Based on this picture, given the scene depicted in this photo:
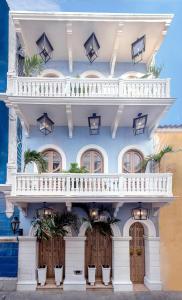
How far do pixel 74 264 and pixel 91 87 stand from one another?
7.28 m

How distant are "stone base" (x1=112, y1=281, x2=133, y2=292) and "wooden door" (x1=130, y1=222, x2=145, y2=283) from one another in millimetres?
860

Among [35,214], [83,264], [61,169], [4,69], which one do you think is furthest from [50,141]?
[83,264]

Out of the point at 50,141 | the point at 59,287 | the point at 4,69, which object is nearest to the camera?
the point at 59,287

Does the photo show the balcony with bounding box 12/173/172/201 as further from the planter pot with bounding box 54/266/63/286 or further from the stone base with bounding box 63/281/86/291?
the stone base with bounding box 63/281/86/291

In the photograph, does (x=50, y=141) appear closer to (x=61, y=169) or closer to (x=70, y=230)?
(x=61, y=169)

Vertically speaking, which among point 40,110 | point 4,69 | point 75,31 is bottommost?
point 40,110

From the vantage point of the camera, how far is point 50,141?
13.7 m

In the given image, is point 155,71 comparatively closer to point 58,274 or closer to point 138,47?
point 138,47

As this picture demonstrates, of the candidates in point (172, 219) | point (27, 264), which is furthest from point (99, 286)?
point (172, 219)

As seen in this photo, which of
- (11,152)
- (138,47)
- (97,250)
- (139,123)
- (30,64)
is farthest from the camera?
(11,152)

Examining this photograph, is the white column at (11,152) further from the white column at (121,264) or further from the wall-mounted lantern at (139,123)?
the wall-mounted lantern at (139,123)

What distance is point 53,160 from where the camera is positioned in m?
13.6

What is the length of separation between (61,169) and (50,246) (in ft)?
11.3

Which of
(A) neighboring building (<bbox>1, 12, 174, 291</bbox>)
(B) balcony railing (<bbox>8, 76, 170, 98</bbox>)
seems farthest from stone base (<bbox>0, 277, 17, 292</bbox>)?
(B) balcony railing (<bbox>8, 76, 170, 98</bbox>)
